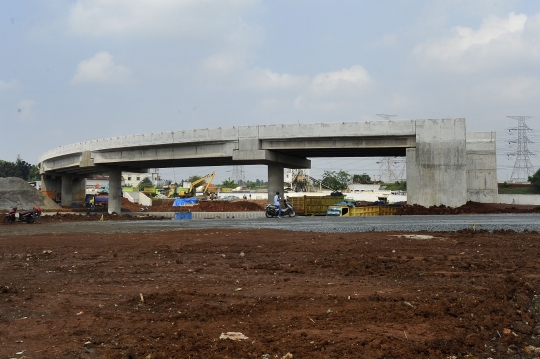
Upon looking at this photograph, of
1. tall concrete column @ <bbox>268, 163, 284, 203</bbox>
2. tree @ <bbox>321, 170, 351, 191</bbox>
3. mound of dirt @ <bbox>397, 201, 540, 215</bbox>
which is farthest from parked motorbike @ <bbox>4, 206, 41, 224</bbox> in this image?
tree @ <bbox>321, 170, 351, 191</bbox>

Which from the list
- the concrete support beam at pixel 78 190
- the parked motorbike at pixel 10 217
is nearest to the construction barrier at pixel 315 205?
the parked motorbike at pixel 10 217

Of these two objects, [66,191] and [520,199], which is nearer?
[520,199]

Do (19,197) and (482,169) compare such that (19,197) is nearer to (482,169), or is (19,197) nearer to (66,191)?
(66,191)

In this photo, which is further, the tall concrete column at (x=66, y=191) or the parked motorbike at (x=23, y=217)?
the tall concrete column at (x=66, y=191)

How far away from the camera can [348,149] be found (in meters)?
41.1

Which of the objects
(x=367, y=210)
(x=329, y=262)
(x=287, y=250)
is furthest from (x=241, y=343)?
(x=367, y=210)

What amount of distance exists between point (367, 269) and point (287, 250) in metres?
4.56

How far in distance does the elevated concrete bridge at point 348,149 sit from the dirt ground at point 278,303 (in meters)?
21.3

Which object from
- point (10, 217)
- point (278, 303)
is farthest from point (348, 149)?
point (278, 303)

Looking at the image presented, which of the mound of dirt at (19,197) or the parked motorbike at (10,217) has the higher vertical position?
the mound of dirt at (19,197)

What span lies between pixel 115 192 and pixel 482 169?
38.1 m

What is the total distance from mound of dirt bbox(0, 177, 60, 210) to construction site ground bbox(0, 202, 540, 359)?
50956 mm

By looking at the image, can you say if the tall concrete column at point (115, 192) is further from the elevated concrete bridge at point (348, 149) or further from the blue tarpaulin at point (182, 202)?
the blue tarpaulin at point (182, 202)

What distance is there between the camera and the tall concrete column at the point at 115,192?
55.8 m
